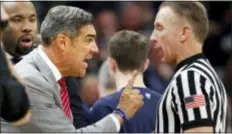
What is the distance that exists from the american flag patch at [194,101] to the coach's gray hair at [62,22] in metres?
0.87

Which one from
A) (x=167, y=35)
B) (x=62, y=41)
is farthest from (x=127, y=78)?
(x=167, y=35)

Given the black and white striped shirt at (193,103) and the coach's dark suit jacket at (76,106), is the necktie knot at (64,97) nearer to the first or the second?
the coach's dark suit jacket at (76,106)

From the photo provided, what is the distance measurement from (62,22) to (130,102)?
23.8 inches

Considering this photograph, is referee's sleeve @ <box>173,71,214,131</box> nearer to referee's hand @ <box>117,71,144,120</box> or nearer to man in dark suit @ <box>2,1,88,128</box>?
referee's hand @ <box>117,71,144,120</box>

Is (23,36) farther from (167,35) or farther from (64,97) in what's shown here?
(167,35)

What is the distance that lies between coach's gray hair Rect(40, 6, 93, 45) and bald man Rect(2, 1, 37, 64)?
1.31 feet

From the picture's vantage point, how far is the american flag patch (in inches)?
171

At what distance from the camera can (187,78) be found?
441cm

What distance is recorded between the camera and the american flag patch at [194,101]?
4.34 metres

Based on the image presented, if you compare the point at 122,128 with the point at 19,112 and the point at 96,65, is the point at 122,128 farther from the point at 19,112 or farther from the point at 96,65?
the point at 96,65

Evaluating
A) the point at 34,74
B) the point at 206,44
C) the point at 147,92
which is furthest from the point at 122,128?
the point at 206,44

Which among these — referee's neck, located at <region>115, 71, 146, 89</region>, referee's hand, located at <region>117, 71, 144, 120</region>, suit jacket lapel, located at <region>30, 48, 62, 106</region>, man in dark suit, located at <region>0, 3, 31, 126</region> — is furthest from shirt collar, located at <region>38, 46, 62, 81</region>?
man in dark suit, located at <region>0, 3, 31, 126</region>

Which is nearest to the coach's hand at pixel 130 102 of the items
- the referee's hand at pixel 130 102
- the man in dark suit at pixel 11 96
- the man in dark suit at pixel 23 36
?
the referee's hand at pixel 130 102

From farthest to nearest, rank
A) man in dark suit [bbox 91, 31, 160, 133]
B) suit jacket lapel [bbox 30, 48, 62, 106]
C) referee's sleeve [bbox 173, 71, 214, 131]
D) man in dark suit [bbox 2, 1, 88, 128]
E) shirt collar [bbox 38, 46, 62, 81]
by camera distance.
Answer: man in dark suit [bbox 2, 1, 88, 128] → man in dark suit [bbox 91, 31, 160, 133] → shirt collar [bbox 38, 46, 62, 81] → suit jacket lapel [bbox 30, 48, 62, 106] → referee's sleeve [bbox 173, 71, 214, 131]
